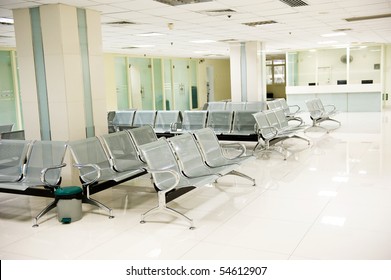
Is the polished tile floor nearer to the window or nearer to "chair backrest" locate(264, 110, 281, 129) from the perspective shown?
"chair backrest" locate(264, 110, 281, 129)

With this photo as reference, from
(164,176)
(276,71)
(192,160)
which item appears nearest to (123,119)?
(192,160)

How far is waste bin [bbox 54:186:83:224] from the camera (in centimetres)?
480

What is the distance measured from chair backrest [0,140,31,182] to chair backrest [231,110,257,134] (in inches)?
181

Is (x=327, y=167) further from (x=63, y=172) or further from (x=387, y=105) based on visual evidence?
(x=387, y=105)

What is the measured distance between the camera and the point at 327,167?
719 cm

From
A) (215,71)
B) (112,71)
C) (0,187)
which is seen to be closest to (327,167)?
(0,187)

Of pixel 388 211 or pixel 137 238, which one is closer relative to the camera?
pixel 137 238

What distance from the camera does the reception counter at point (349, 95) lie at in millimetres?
16719

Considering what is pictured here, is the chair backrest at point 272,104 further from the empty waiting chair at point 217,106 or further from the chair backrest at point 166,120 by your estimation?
the chair backrest at point 166,120

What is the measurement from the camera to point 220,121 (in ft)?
29.9

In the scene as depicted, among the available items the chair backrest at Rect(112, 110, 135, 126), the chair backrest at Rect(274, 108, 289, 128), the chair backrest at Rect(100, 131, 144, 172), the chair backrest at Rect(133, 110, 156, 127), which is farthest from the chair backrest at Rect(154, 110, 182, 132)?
the chair backrest at Rect(100, 131, 144, 172)

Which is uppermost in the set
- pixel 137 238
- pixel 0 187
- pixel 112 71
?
pixel 112 71

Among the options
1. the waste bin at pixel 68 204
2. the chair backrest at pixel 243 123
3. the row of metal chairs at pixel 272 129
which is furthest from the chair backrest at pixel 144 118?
the waste bin at pixel 68 204

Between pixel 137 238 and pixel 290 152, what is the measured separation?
524 cm
